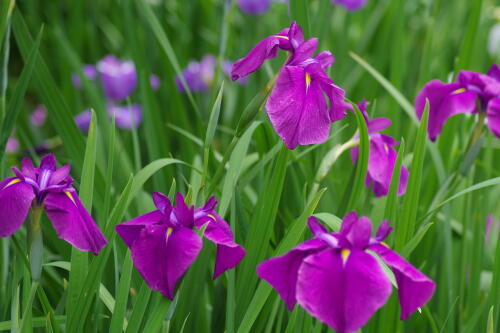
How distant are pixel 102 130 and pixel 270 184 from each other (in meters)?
0.90

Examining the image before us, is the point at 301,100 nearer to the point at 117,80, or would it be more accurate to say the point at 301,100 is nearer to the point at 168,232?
the point at 168,232

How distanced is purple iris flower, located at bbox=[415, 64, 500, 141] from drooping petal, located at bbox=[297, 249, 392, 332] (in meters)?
0.57

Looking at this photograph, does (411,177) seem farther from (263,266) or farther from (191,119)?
(191,119)

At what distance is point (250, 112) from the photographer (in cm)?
91

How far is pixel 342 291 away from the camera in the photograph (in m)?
0.67

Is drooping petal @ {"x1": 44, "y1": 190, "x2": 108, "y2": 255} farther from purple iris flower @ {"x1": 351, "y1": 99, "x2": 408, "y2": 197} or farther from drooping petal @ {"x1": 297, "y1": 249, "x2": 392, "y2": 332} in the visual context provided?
purple iris flower @ {"x1": 351, "y1": 99, "x2": 408, "y2": 197}

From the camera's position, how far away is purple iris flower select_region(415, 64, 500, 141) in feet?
3.76

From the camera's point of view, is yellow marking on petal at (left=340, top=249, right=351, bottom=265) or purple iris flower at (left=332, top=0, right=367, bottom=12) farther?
purple iris flower at (left=332, top=0, right=367, bottom=12)

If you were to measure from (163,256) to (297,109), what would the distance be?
25 centimetres

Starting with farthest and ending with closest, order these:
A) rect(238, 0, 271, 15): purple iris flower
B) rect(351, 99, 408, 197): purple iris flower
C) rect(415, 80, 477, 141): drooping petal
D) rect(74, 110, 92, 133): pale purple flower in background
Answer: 1. rect(238, 0, 271, 15): purple iris flower
2. rect(74, 110, 92, 133): pale purple flower in background
3. rect(415, 80, 477, 141): drooping petal
4. rect(351, 99, 408, 197): purple iris flower

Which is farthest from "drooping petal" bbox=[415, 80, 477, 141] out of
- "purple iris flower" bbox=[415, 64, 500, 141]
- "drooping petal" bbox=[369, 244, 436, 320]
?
"drooping petal" bbox=[369, 244, 436, 320]

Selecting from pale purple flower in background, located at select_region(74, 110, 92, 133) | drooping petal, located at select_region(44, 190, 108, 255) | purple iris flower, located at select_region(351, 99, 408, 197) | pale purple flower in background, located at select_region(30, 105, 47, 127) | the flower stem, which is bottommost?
pale purple flower in background, located at select_region(30, 105, 47, 127)

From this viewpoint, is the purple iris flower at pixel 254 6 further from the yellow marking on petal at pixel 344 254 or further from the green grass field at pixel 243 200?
the yellow marking on petal at pixel 344 254

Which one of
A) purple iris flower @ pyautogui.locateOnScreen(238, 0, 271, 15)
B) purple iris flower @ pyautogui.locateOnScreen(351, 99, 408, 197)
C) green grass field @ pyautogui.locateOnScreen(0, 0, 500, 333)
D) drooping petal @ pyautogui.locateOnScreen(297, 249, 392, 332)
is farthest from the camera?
purple iris flower @ pyautogui.locateOnScreen(238, 0, 271, 15)
